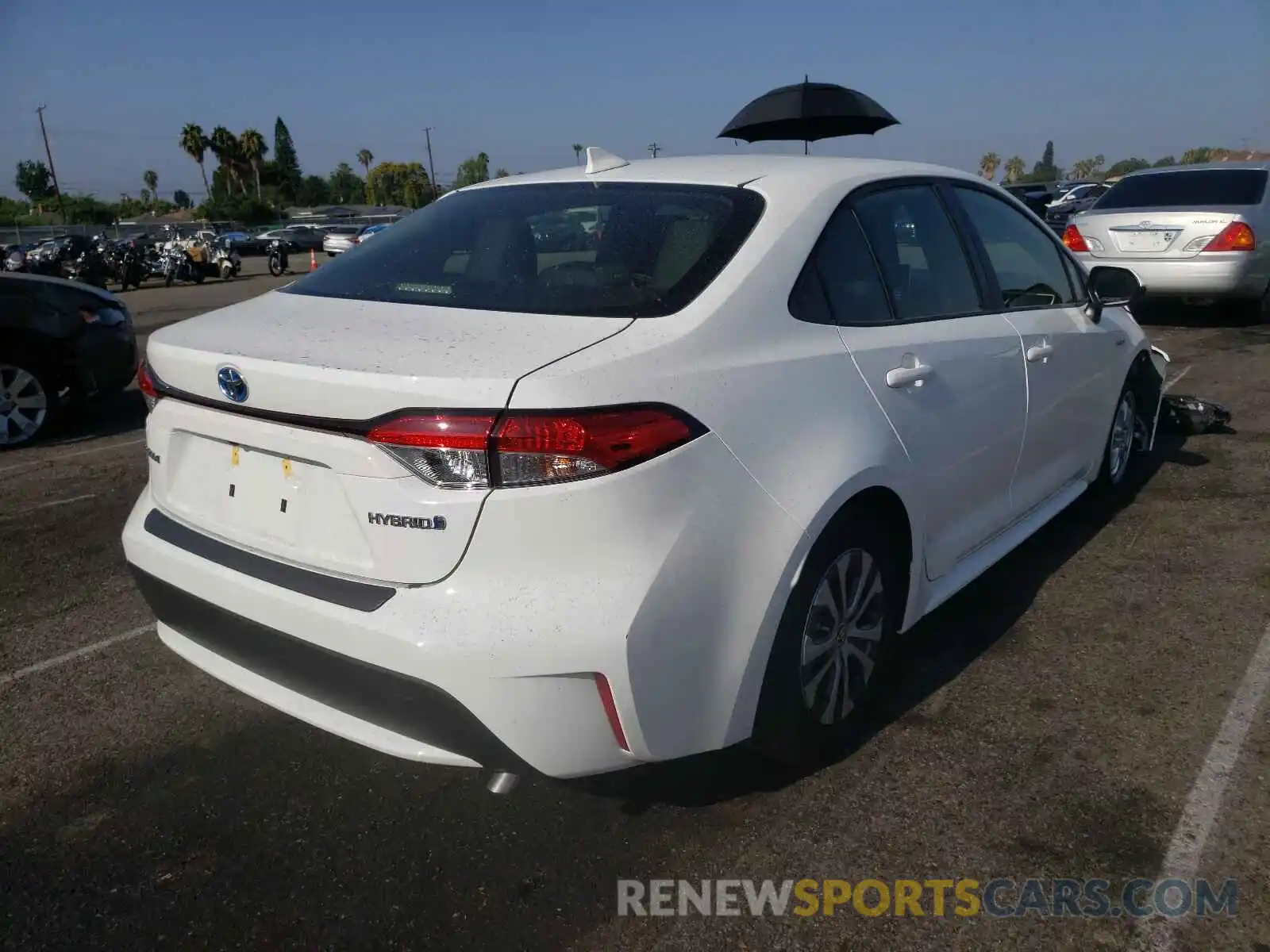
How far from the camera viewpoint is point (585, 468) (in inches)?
77.7

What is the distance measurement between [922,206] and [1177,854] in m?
2.06

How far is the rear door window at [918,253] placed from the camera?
294 centimetres

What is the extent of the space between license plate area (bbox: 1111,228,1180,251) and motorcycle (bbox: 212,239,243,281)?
872 inches

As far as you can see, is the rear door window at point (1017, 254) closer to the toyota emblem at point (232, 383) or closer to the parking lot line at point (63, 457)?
the toyota emblem at point (232, 383)

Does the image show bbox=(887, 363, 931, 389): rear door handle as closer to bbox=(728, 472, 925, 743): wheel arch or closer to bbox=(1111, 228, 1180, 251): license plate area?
bbox=(728, 472, 925, 743): wheel arch

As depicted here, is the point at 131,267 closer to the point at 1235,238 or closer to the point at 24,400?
the point at 24,400

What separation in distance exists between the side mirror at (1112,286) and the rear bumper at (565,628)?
2.72 m

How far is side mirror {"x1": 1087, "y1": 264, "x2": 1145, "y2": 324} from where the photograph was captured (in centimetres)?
424

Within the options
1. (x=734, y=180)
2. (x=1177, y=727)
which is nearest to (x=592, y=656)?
Result: (x=734, y=180)

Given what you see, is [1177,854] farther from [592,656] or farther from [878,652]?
[592,656]

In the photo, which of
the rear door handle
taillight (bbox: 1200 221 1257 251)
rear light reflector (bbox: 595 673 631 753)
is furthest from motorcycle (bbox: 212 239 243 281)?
rear light reflector (bbox: 595 673 631 753)

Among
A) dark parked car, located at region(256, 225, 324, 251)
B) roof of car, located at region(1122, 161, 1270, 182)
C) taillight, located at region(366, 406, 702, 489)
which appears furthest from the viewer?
dark parked car, located at region(256, 225, 324, 251)

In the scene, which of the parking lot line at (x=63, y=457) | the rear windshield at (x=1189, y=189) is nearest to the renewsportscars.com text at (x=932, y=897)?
the parking lot line at (x=63, y=457)

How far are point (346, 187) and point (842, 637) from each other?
126 meters
